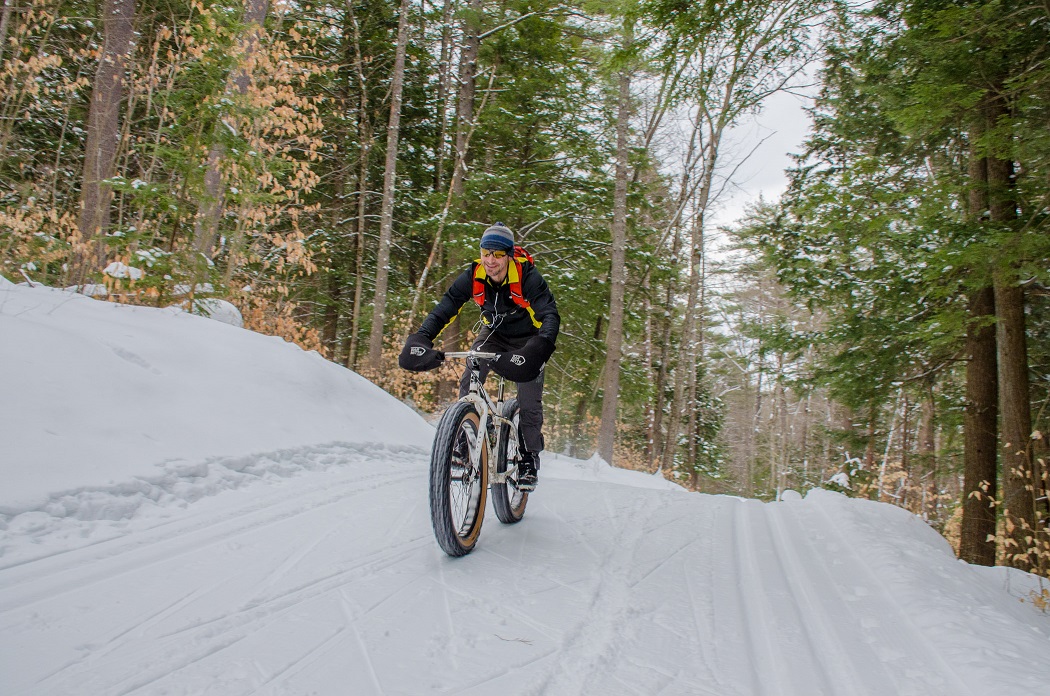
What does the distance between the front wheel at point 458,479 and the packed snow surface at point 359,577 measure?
0.19 m

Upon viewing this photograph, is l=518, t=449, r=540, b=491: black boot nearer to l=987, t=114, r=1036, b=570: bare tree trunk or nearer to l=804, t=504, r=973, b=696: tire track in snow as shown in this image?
l=804, t=504, r=973, b=696: tire track in snow

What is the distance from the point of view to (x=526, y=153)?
45.3ft

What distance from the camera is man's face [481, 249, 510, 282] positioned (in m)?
4.04

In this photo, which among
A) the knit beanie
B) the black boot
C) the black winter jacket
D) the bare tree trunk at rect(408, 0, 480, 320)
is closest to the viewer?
the knit beanie

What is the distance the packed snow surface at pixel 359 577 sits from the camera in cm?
234

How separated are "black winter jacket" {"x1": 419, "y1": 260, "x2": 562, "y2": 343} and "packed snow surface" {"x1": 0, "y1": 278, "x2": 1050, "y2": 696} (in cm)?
161

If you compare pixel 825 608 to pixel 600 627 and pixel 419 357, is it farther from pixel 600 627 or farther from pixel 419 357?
pixel 419 357

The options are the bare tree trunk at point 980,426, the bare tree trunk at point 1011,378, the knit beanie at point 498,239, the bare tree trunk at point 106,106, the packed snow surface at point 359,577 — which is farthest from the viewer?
the bare tree trunk at point 106,106

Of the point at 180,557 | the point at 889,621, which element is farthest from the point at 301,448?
the point at 889,621

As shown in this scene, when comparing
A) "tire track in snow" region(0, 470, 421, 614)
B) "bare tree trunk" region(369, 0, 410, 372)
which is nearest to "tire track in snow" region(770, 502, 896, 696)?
"tire track in snow" region(0, 470, 421, 614)

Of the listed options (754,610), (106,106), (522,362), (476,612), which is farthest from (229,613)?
(106,106)

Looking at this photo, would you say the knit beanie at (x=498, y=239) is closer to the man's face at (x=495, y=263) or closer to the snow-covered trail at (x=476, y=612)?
the man's face at (x=495, y=263)

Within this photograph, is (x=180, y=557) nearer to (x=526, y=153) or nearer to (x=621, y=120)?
(x=621, y=120)

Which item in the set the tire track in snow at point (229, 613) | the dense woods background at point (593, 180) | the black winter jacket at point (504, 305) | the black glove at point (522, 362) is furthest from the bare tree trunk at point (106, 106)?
the black glove at point (522, 362)
